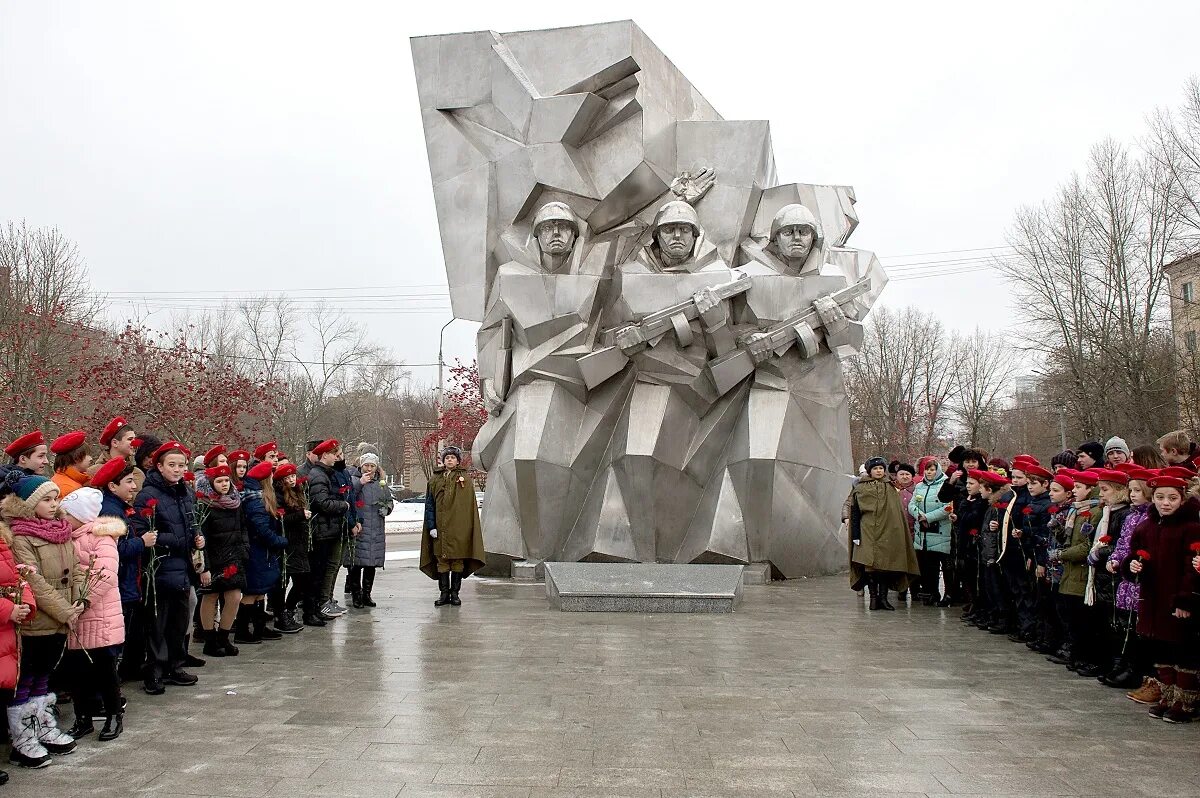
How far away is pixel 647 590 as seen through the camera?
9.95 m

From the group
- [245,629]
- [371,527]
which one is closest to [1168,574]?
[245,629]

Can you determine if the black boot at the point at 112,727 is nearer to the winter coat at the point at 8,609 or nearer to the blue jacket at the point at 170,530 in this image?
the winter coat at the point at 8,609

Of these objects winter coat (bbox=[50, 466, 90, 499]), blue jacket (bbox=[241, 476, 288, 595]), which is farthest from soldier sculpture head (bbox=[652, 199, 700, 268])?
winter coat (bbox=[50, 466, 90, 499])

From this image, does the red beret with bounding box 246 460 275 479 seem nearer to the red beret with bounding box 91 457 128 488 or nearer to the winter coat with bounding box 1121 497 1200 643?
the red beret with bounding box 91 457 128 488

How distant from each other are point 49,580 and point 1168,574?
6.07m

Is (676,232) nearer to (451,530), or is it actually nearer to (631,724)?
(451,530)

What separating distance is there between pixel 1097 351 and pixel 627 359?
20.8 metres

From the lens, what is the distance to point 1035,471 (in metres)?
8.12

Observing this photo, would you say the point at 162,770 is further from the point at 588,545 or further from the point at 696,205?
the point at 696,205

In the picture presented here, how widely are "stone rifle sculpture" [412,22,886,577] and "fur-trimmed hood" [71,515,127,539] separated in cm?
751

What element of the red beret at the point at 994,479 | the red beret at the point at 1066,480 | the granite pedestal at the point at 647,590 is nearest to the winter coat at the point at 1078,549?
the red beret at the point at 1066,480

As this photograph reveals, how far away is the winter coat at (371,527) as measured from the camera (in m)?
10.2

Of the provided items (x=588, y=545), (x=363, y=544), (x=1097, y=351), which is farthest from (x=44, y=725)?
(x=1097, y=351)

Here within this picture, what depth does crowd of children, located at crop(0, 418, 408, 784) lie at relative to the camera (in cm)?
480
